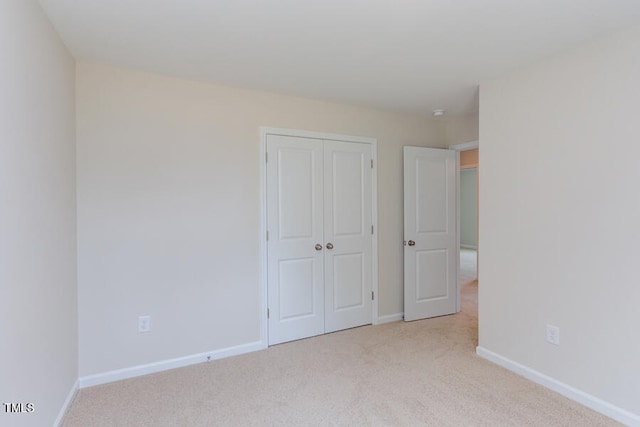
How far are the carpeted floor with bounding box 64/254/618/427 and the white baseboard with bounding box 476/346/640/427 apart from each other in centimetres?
5

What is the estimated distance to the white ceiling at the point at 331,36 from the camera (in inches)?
70.7

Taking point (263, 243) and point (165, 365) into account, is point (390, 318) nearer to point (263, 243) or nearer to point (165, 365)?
point (263, 243)

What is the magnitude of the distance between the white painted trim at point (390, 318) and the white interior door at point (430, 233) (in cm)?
8

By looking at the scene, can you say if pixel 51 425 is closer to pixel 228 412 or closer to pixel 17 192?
pixel 228 412

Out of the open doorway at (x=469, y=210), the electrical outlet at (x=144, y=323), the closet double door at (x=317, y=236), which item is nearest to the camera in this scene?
the electrical outlet at (x=144, y=323)

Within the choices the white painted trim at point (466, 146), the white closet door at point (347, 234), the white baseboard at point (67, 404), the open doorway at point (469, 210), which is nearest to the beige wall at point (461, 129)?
the white painted trim at point (466, 146)

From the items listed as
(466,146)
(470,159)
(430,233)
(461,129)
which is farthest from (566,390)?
(470,159)

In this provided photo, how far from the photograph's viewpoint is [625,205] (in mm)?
2016

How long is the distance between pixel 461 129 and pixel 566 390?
271 cm

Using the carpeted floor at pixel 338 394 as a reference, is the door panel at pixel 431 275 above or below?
above

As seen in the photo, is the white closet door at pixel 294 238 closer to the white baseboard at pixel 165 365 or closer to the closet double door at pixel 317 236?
the closet double door at pixel 317 236

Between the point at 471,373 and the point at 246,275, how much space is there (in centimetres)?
196

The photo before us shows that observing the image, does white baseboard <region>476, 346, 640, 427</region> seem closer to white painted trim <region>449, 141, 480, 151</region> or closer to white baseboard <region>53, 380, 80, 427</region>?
white painted trim <region>449, 141, 480, 151</region>

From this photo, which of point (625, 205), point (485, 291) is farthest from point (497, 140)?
point (485, 291)
